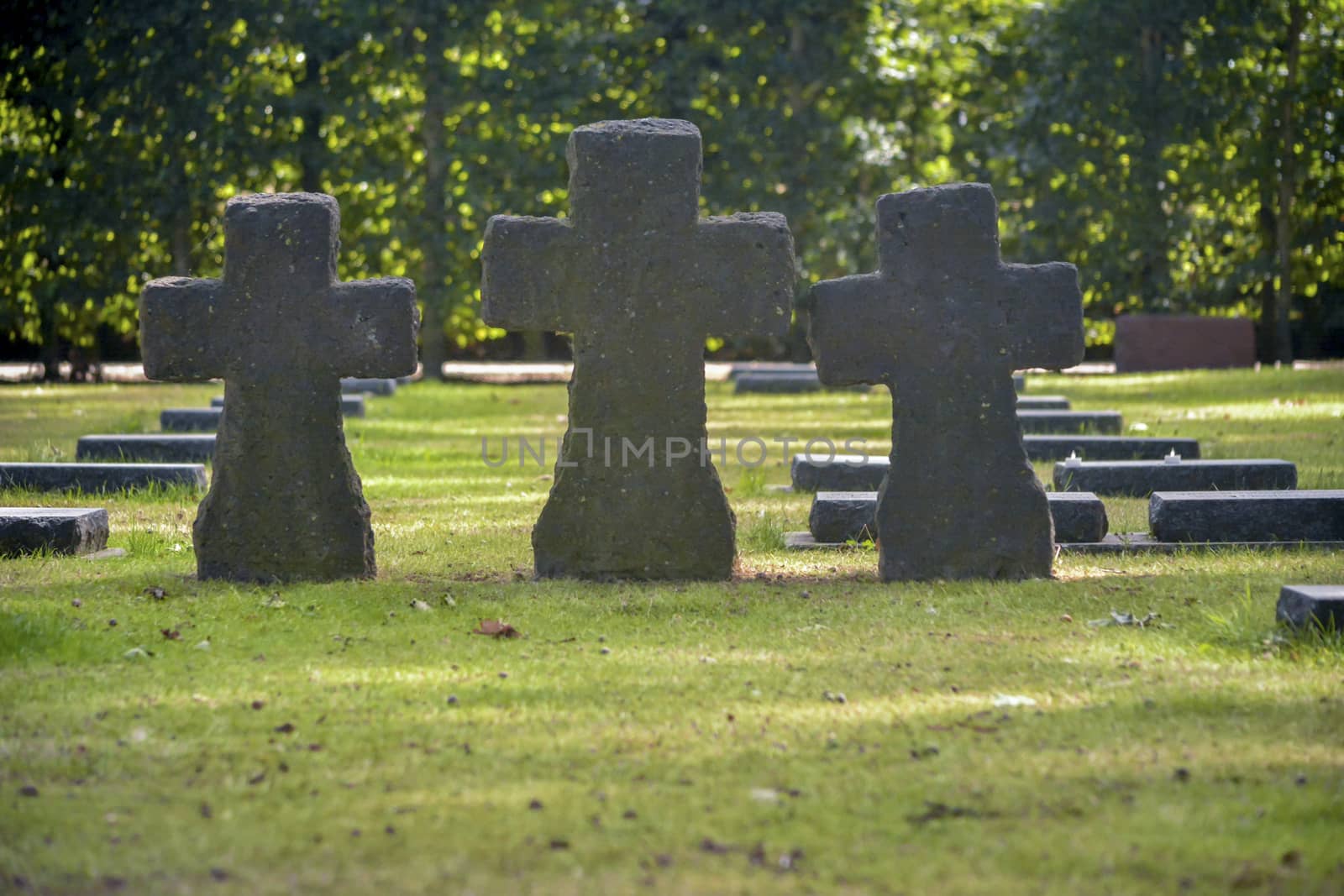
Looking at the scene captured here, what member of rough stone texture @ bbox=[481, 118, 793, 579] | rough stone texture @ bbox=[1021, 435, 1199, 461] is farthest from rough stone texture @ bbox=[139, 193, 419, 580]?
rough stone texture @ bbox=[1021, 435, 1199, 461]


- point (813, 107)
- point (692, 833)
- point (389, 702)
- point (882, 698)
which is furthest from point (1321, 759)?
point (813, 107)

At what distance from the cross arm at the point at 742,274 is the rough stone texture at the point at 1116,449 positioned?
5.02 meters

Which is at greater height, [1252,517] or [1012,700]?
[1252,517]

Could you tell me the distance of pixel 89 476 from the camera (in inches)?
420

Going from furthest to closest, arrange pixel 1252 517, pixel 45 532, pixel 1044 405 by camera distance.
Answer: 1. pixel 1044 405
2. pixel 1252 517
3. pixel 45 532

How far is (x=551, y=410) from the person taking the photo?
21031 millimetres

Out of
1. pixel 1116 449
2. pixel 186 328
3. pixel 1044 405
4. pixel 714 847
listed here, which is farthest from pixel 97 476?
pixel 1044 405

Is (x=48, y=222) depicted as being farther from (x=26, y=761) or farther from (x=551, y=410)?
(x=26, y=761)

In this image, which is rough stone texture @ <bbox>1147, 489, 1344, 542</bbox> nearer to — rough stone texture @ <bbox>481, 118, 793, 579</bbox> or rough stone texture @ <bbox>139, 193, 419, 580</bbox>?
rough stone texture @ <bbox>481, 118, 793, 579</bbox>

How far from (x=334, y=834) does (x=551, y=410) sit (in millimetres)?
17050

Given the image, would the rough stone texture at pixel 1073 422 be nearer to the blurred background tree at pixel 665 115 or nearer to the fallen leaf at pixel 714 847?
the fallen leaf at pixel 714 847

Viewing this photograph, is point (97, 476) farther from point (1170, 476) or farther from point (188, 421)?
point (1170, 476)

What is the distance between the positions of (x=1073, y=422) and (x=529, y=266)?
826 cm

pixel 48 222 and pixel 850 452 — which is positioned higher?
pixel 48 222
